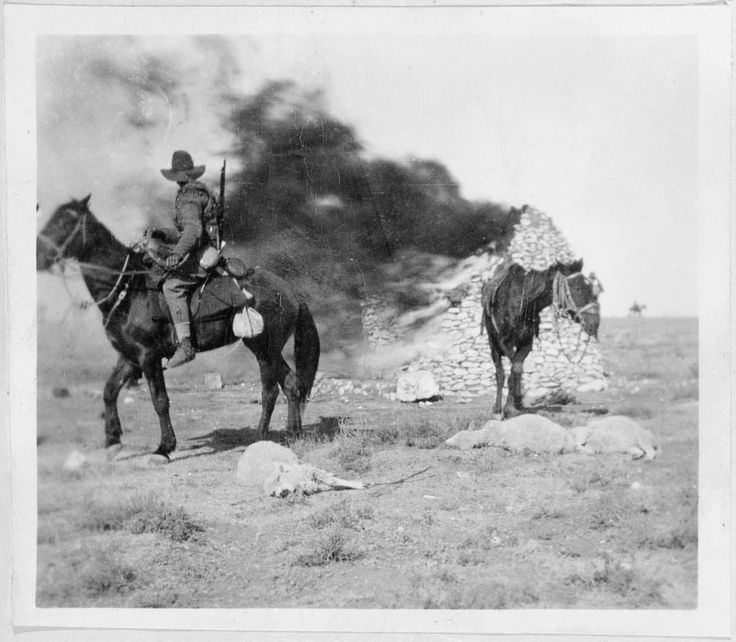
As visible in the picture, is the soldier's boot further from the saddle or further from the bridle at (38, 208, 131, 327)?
the bridle at (38, 208, 131, 327)

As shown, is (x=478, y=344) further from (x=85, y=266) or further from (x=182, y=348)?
(x=85, y=266)

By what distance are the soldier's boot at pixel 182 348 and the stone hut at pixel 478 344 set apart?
1342mm

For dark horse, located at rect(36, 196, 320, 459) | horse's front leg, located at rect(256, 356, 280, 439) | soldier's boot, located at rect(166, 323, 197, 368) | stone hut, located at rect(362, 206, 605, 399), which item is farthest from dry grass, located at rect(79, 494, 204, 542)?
stone hut, located at rect(362, 206, 605, 399)

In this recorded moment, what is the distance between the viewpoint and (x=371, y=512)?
6.12 m

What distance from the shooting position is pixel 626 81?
6234 millimetres

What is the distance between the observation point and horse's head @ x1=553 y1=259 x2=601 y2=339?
252 inches

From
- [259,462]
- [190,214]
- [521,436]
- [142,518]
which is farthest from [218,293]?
[521,436]

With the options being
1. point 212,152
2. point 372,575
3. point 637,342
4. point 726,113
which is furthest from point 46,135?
point 726,113

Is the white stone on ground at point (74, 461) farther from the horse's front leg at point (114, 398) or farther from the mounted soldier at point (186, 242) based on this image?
the mounted soldier at point (186, 242)

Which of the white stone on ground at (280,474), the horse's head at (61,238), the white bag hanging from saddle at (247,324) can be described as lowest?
the white stone on ground at (280,474)

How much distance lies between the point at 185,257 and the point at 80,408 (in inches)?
53.9

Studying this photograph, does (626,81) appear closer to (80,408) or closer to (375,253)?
(375,253)

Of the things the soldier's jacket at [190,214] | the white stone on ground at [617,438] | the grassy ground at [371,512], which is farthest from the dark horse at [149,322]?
the white stone on ground at [617,438]

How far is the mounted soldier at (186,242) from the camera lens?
6.15 m
